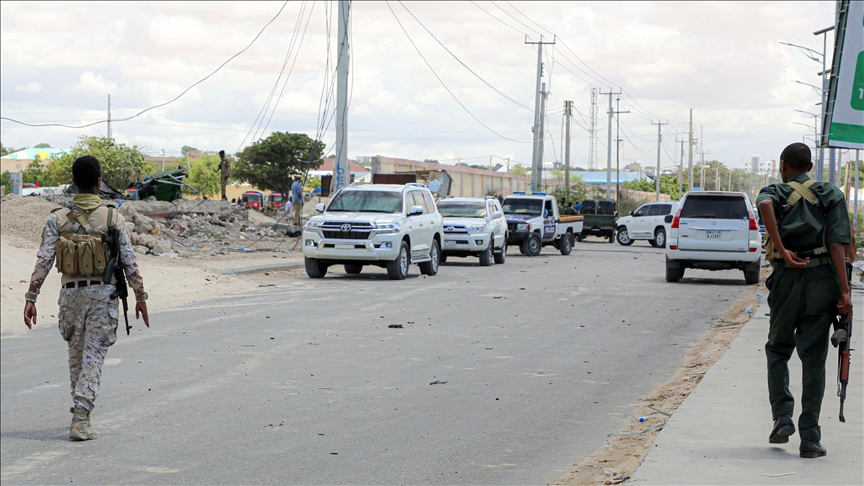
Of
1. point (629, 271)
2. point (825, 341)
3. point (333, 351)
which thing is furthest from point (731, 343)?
point (629, 271)

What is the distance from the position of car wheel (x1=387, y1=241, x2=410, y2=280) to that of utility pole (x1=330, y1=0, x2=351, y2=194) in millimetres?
10063

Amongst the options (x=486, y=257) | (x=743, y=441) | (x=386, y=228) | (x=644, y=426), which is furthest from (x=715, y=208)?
(x=743, y=441)

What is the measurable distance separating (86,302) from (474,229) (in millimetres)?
19929

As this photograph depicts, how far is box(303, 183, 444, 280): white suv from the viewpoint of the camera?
Answer: 69.2 feet

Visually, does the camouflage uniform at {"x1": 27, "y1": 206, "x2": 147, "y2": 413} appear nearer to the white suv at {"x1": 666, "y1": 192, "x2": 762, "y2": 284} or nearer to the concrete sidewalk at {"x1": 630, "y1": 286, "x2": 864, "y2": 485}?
the concrete sidewalk at {"x1": 630, "y1": 286, "x2": 864, "y2": 485}

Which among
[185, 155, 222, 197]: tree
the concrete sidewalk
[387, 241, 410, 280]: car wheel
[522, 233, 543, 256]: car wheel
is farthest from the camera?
[185, 155, 222, 197]: tree

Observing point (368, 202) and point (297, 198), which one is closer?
point (368, 202)

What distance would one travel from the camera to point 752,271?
22.0 m

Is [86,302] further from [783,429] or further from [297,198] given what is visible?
[297,198]

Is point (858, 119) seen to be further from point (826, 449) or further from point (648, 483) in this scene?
point (648, 483)

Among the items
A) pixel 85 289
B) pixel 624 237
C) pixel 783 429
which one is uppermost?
pixel 85 289

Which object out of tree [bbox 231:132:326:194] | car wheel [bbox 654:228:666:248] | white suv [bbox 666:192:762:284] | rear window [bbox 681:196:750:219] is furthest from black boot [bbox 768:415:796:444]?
tree [bbox 231:132:326:194]

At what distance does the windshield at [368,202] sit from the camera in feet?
72.8

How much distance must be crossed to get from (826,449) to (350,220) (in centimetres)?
1529
